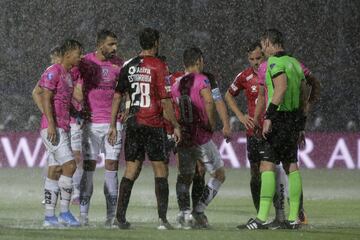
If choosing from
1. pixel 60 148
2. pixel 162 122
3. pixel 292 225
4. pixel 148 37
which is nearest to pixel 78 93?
pixel 60 148

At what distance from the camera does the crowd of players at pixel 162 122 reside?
12.9 meters

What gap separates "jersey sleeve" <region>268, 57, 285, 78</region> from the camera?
12602 millimetres

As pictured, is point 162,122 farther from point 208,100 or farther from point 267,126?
point 267,126

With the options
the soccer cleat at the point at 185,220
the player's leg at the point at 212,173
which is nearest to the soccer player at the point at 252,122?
the player's leg at the point at 212,173

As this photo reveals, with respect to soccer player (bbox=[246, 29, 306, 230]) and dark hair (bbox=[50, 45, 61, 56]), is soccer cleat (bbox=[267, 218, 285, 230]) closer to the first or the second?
soccer player (bbox=[246, 29, 306, 230])

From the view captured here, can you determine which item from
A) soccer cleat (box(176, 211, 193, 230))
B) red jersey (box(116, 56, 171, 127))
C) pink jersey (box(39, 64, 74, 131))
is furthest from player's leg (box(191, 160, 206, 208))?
pink jersey (box(39, 64, 74, 131))

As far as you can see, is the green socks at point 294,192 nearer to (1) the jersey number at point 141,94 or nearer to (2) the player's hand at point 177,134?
(2) the player's hand at point 177,134

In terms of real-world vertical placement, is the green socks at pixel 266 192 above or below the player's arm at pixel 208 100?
below

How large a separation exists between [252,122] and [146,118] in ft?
4.24

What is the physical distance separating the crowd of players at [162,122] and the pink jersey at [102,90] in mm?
12

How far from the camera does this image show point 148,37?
1280cm

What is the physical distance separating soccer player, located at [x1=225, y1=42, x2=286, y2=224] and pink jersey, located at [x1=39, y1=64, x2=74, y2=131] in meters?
1.97

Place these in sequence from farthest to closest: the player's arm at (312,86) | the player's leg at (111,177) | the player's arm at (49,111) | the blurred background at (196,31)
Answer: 1. the blurred background at (196,31)
2. the player's leg at (111,177)
3. the player's arm at (312,86)
4. the player's arm at (49,111)

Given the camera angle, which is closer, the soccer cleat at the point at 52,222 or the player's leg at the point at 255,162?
the soccer cleat at the point at 52,222
